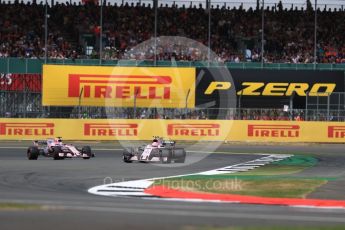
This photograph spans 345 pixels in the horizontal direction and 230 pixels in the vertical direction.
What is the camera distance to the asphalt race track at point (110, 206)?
10516 mm

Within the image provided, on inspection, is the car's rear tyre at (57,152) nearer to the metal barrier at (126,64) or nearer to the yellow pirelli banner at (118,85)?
the yellow pirelli banner at (118,85)

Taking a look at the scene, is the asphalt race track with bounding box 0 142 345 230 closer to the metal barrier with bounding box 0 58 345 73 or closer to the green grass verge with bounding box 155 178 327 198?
the green grass verge with bounding box 155 178 327 198

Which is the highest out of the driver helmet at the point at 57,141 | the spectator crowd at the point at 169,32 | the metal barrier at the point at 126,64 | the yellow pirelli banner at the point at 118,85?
the spectator crowd at the point at 169,32

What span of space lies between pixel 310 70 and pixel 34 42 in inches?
587

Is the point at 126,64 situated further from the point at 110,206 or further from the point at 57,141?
the point at 110,206

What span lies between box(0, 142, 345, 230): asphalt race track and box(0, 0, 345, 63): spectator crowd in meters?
17.2

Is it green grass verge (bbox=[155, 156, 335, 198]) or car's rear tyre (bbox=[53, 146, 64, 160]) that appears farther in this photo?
car's rear tyre (bbox=[53, 146, 64, 160])

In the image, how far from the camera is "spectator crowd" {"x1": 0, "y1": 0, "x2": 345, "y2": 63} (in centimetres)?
3884

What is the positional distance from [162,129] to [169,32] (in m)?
9.84

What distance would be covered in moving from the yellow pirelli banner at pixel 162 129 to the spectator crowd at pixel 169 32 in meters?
5.62

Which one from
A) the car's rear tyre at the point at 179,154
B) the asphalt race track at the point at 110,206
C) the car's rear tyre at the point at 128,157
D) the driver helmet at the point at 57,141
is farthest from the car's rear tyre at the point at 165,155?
the driver helmet at the point at 57,141

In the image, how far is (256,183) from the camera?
56.8 ft

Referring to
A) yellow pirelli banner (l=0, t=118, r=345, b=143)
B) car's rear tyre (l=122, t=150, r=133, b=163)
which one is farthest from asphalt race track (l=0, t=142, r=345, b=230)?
yellow pirelli banner (l=0, t=118, r=345, b=143)

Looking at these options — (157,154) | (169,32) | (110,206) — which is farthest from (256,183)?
(169,32)
